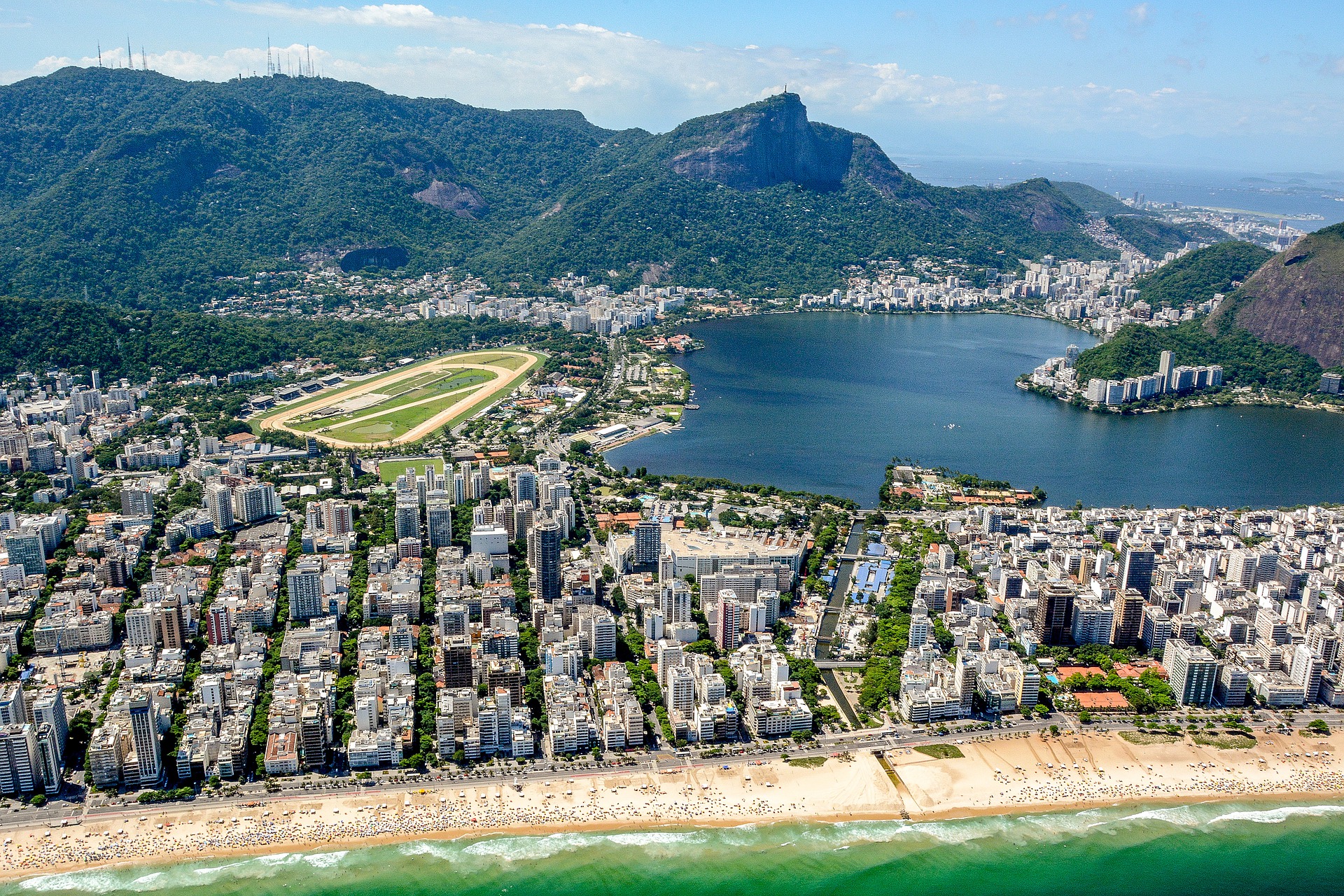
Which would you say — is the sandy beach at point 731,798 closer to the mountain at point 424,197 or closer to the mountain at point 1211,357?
the mountain at point 1211,357

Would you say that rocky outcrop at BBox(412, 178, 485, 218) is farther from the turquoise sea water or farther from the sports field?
the turquoise sea water

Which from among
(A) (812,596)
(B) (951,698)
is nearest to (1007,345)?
(A) (812,596)

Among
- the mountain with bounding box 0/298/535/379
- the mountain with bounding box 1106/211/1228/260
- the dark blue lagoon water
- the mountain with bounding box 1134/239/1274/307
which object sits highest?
the mountain with bounding box 1106/211/1228/260

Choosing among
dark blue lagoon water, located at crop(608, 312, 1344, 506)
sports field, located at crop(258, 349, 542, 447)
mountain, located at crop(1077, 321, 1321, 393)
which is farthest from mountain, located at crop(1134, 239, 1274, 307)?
sports field, located at crop(258, 349, 542, 447)

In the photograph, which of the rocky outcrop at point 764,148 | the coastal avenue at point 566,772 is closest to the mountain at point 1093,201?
the rocky outcrop at point 764,148

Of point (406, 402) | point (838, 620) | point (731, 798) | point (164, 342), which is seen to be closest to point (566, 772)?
point (731, 798)

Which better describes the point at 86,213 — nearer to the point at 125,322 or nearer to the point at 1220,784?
the point at 125,322

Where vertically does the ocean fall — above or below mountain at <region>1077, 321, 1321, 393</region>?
above
